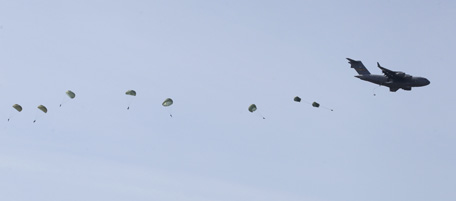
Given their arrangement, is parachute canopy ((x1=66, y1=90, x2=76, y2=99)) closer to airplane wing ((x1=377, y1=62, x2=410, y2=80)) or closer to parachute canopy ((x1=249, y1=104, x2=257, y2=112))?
parachute canopy ((x1=249, y1=104, x2=257, y2=112))

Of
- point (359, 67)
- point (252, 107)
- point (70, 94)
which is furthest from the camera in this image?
point (359, 67)

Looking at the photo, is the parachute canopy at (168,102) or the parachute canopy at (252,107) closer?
the parachute canopy at (168,102)

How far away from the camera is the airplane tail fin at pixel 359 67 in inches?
4653

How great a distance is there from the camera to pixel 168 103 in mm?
84688

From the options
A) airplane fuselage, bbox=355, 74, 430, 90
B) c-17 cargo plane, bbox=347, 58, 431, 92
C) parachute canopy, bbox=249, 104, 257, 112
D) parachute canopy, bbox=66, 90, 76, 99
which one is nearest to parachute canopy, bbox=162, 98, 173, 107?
parachute canopy, bbox=249, 104, 257, 112

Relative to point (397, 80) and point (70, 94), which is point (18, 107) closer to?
point (70, 94)

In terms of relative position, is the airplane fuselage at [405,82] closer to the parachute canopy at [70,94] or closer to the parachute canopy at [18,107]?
the parachute canopy at [70,94]

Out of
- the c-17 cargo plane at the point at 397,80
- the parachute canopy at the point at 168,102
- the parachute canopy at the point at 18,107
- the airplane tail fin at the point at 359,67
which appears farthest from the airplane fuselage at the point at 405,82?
the parachute canopy at the point at 18,107

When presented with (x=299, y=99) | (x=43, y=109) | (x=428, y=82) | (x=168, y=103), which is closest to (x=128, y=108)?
(x=168, y=103)

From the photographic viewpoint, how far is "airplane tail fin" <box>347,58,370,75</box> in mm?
118188

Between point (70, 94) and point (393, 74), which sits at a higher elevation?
point (393, 74)

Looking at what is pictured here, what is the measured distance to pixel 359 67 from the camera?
120m

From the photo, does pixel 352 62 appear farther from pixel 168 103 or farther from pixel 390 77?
pixel 168 103

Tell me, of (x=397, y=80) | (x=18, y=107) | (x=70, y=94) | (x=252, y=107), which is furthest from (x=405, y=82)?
(x=18, y=107)
